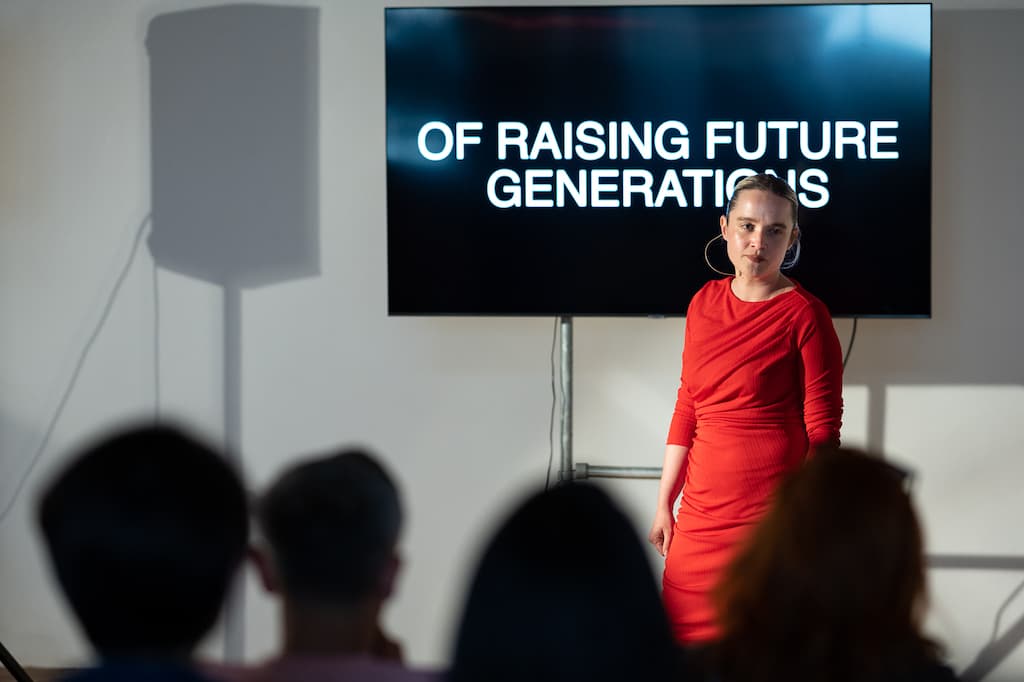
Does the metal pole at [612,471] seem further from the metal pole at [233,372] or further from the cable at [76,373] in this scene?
the cable at [76,373]

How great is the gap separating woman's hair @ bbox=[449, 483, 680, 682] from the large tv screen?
223 centimetres

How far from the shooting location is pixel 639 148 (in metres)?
3.10

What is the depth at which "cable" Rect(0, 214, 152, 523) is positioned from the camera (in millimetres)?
3465

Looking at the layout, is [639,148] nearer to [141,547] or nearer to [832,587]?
[832,587]

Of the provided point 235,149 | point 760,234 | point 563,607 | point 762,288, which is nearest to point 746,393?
point 762,288

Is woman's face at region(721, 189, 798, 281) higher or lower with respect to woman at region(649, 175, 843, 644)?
higher

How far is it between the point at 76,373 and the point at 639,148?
1.84 m

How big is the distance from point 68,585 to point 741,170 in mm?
2414

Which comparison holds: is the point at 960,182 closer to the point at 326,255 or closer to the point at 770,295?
the point at 770,295

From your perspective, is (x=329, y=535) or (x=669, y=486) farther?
(x=669, y=486)

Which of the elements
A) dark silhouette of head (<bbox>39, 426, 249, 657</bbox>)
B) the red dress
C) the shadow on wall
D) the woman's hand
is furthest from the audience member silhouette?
the shadow on wall

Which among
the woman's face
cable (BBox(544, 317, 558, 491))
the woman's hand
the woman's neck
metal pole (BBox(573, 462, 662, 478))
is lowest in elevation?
the woman's hand

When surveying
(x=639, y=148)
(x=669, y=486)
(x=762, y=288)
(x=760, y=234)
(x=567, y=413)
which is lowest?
(x=669, y=486)

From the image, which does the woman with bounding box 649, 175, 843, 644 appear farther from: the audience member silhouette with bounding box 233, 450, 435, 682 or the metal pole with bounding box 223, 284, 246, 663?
the metal pole with bounding box 223, 284, 246, 663
